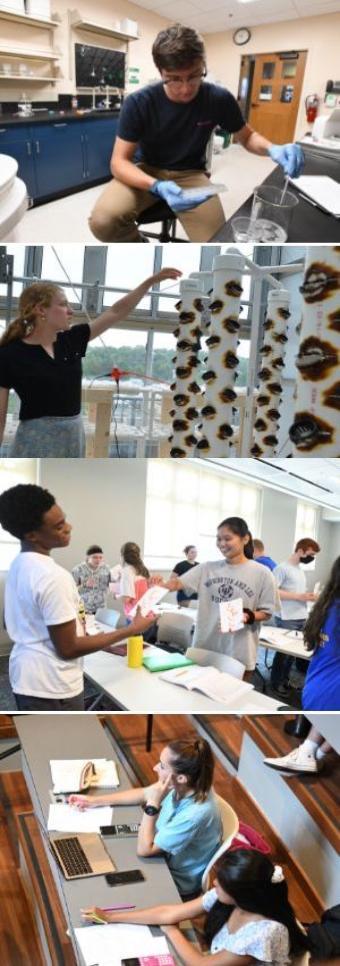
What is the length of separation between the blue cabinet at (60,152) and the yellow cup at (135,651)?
2.21 ft

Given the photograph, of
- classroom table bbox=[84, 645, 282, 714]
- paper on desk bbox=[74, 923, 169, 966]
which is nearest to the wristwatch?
paper on desk bbox=[74, 923, 169, 966]

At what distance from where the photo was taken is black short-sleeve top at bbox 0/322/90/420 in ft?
3.07

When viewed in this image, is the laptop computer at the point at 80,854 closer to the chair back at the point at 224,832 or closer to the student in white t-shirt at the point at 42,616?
the chair back at the point at 224,832

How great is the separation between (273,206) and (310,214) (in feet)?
0.20

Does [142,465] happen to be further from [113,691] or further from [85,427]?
[113,691]

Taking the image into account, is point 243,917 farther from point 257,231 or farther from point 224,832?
point 257,231

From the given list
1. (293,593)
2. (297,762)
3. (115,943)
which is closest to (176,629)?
(293,593)

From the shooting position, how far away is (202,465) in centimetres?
105

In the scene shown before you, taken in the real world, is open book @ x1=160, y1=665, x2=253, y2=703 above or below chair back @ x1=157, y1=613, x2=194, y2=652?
below

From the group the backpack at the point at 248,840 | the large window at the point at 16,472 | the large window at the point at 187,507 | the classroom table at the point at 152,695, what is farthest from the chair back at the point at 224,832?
the large window at the point at 16,472

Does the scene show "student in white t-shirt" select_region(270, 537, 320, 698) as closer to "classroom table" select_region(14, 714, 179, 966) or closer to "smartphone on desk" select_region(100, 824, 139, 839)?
"classroom table" select_region(14, 714, 179, 966)

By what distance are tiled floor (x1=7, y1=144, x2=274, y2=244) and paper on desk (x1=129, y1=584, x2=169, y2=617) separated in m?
0.51

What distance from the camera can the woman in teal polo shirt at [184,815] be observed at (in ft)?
8.85

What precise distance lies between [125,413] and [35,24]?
437mm
